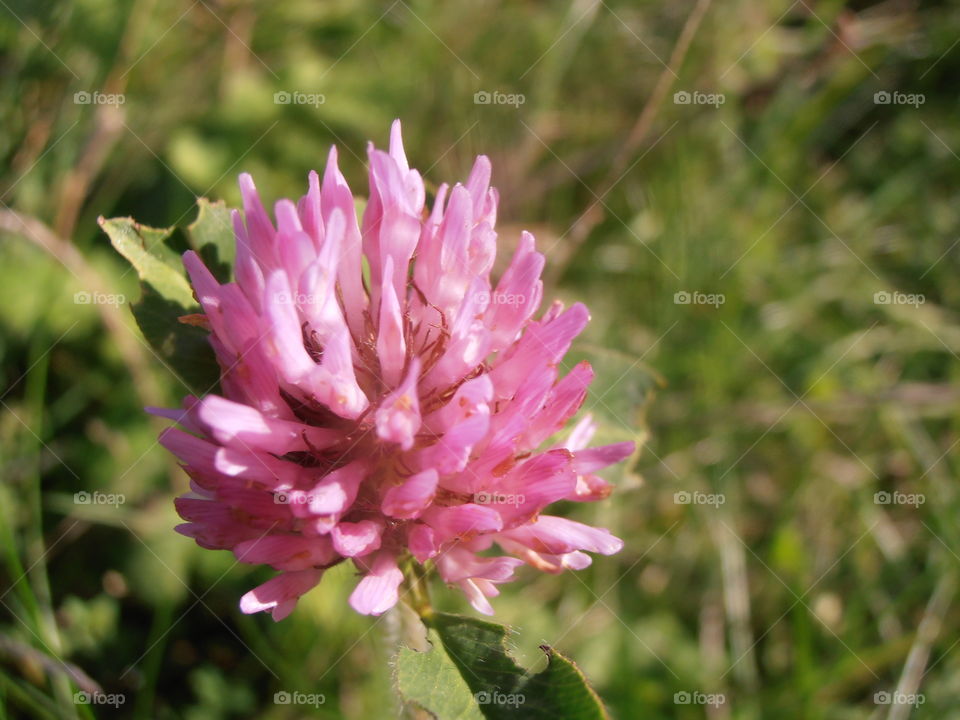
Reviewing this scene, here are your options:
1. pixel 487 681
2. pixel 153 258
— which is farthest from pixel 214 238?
pixel 487 681

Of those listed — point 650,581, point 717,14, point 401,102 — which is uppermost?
point 717,14

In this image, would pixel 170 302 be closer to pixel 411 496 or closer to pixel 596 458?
pixel 411 496

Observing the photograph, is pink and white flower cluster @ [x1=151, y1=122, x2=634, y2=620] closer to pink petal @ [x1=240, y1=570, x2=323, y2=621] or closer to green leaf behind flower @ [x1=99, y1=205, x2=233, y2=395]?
pink petal @ [x1=240, y1=570, x2=323, y2=621]

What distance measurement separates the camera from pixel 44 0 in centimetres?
402

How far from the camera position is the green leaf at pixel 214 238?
2.67 metres

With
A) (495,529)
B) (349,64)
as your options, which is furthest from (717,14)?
(495,529)

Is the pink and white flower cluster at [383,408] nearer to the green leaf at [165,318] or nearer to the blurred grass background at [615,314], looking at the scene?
the green leaf at [165,318]

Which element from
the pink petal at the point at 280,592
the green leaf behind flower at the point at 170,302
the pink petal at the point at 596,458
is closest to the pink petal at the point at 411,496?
the pink petal at the point at 280,592

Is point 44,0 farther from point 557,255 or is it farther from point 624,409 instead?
point 624,409

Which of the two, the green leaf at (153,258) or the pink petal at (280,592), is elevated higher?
the green leaf at (153,258)

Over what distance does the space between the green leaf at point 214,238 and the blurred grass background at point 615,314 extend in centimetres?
104

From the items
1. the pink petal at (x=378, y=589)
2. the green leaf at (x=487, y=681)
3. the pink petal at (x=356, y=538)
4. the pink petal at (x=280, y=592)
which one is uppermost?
the pink petal at (x=356, y=538)

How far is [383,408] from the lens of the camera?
199 cm

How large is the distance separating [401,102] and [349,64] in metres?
0.50
